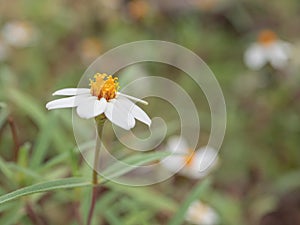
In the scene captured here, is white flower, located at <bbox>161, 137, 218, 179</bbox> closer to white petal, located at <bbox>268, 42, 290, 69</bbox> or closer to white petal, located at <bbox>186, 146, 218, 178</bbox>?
white petal, located at <bbox>186, 146, 218, 178</bbox>

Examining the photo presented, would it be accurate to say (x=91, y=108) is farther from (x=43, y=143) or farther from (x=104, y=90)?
(x=43, y=143)

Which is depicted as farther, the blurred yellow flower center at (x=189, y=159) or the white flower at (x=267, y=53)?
the white flower at (x=267, y=53)

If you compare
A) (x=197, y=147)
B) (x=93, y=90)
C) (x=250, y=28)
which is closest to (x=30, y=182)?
(x=93, y=90)

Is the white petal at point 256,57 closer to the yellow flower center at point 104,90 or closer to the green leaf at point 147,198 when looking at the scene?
the green leaf at point 147,198

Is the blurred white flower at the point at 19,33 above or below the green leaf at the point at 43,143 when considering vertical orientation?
above

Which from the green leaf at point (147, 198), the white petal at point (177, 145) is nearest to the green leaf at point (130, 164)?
the green leaf at point (147, 198)

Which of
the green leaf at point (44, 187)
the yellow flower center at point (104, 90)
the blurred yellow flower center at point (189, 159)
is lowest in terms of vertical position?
the green leaf at point (44, 187)

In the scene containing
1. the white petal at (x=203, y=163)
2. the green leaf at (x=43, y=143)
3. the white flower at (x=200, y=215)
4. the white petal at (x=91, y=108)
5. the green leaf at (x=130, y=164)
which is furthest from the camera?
the white petal at (x=203, y=163)

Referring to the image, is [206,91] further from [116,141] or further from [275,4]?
[275,4]
